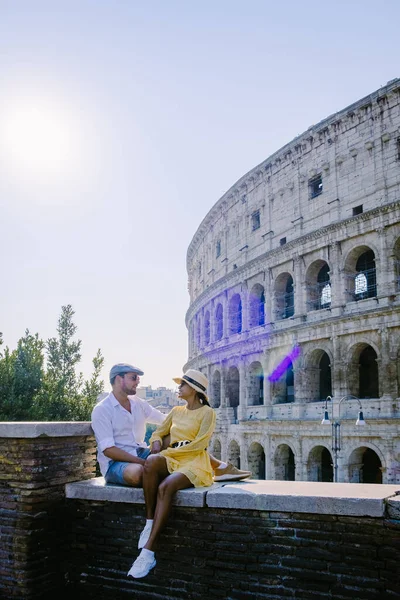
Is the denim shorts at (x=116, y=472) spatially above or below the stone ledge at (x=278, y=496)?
above

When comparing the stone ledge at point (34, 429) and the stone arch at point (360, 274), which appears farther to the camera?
the stone arch at point (360, 274)

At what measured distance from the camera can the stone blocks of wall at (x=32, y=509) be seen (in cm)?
471

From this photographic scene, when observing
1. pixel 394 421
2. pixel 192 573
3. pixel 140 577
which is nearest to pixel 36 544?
pixel 140 577

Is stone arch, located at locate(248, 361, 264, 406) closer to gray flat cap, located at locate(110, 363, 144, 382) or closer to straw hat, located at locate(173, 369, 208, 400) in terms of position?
gray flat cap, located at locate(110, 363, 144, 382)

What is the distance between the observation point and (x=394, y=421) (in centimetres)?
1798

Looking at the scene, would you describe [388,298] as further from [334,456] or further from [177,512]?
[177,512]

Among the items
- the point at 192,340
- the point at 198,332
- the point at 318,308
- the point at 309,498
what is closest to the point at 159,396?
the point at 192,340

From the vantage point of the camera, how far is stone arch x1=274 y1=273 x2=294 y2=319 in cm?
2439

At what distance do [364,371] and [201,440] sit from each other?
18673mm

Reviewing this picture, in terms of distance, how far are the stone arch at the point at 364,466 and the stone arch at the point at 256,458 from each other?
206 inches

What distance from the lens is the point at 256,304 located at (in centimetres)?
2623

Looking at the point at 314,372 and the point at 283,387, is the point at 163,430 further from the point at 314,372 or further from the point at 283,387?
the point at 283,387

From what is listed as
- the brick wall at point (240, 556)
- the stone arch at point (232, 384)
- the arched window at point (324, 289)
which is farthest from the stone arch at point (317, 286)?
the brick wall at point (240, 556)

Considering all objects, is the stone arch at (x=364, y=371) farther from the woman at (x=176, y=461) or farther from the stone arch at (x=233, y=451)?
the woman at (x=176, y=461)
